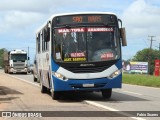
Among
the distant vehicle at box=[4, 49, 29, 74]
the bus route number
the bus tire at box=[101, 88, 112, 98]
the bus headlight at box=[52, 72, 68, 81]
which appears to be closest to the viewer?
the bus headlight at box=[52, 72, 68, 81]

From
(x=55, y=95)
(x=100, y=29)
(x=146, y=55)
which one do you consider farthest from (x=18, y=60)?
(x=146, y=55)

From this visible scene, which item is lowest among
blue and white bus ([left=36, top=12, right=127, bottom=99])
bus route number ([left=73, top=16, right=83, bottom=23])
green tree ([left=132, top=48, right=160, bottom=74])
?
blue and white bus ([left=36, top=12, right=127, bottom=99])

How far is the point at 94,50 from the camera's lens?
59.0 feet

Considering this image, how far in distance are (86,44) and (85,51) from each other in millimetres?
282

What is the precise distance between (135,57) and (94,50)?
135m

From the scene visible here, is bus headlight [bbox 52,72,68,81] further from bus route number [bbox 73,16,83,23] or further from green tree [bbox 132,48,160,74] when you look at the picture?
green tree [bbox 132,48,160,74]

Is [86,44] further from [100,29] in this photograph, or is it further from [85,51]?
[100,29]

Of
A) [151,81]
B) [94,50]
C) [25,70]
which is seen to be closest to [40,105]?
[94,50]

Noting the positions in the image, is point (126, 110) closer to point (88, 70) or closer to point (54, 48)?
point (88, 70)

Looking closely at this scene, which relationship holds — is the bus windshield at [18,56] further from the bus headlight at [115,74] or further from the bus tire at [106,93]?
the bus headlight at [115,74]

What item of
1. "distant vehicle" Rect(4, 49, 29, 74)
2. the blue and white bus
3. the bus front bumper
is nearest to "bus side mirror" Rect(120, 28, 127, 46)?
the blue and white bus

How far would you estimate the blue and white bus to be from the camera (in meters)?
17.7

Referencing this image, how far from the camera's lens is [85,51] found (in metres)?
17.9

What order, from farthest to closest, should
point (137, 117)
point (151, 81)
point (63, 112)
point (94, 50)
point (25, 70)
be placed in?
1. point (25, 70)
2. point (151, 81)
3. point (94, 50)
4. point (63, 112)
5. point (137, 117)
